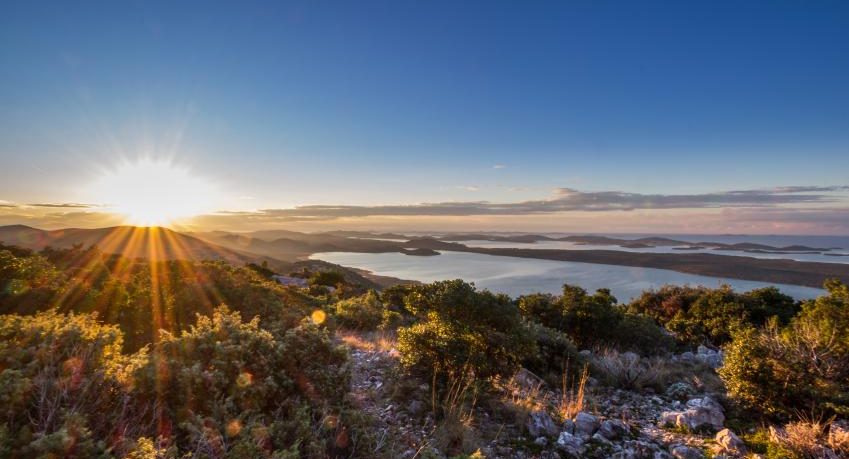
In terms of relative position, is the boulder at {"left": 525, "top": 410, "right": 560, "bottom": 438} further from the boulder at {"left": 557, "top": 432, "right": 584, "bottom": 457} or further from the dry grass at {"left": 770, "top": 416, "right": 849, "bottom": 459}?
the dry grass at {"left": 770, "top": 416, "right": 849, "bottom": 459}

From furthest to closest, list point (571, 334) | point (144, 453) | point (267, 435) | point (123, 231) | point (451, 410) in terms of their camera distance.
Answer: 1. point (123, 231)
2. point (571, 334)
3. point (451, 410)
4. point (267, 435)
5. point (144, 453)

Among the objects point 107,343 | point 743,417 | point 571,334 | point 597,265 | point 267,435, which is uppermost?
point 107,343

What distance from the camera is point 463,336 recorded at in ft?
22.0

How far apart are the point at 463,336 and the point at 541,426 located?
2.01 meters

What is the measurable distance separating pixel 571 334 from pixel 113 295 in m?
13.0

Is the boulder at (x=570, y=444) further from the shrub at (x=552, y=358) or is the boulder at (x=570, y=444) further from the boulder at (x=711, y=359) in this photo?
the boulder at (x=711, y=359)

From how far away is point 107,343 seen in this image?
3609mm

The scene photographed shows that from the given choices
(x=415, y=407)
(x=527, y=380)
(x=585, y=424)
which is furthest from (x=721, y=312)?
(x=415, y=407)

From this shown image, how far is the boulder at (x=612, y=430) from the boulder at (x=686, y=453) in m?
0.59

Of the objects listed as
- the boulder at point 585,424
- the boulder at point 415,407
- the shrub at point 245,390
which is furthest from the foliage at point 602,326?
the shrub at point 245,390

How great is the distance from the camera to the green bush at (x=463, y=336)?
21.2 feet

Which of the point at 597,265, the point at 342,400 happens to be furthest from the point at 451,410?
the point at 597,265

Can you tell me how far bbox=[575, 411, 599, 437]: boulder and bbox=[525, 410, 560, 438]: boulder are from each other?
295mm

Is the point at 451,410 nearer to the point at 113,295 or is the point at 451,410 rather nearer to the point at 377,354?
the point at 377,354
